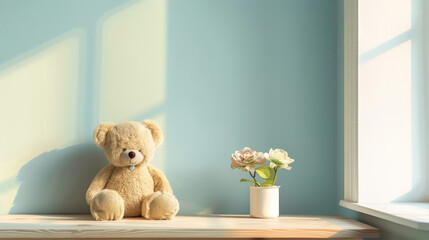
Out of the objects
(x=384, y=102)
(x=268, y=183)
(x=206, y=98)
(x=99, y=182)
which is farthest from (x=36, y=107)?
(x=384, y=102)

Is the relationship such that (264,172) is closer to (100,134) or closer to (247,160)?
(247,160)

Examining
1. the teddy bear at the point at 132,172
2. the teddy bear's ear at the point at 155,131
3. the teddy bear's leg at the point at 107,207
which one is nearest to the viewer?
the teddy bear's leg at the point at 107,207

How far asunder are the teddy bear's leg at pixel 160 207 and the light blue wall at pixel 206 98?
227 mm

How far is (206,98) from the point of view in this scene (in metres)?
1.82

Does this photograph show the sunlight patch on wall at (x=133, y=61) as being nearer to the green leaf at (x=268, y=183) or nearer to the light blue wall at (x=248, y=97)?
the light blue wall at (x=248, y=97)

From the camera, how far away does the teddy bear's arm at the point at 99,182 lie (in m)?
1.63

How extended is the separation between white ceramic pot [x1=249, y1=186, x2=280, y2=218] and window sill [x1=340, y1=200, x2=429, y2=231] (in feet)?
0.84

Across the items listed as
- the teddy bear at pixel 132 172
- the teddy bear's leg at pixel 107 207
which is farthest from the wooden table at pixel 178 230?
the teddy bear at pixel 132 172

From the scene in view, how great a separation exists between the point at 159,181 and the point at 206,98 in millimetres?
375

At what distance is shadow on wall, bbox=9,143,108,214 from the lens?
1.75 metres

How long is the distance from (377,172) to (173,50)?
887 mm

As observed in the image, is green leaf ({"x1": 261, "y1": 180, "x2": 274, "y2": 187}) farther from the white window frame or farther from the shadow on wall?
the shadow on wall

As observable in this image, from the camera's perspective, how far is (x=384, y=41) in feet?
5.34

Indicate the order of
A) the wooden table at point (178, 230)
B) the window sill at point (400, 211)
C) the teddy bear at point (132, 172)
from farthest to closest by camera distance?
the teddy bear at point (132, 172)
the wooden table at point (178, 230)
the window sill at point (400, 211)
